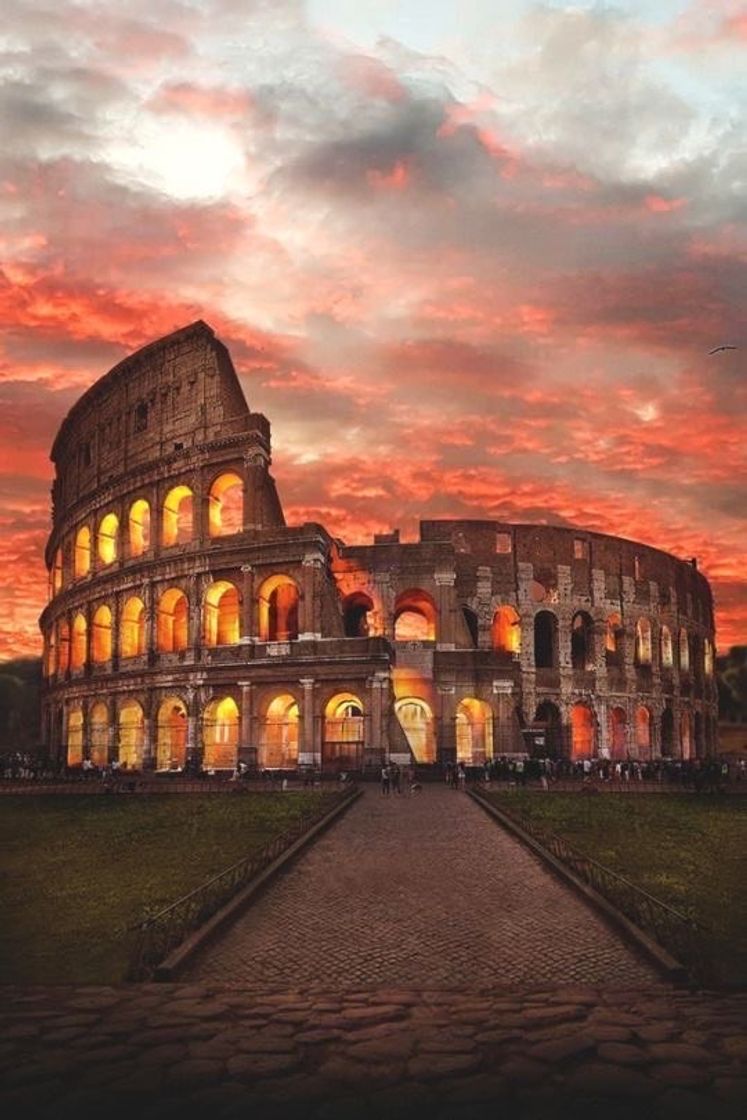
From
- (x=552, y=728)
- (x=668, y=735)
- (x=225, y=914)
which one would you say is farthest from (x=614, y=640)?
(x=225, y=914)

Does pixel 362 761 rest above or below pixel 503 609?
below

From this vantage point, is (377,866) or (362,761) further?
(362,761)

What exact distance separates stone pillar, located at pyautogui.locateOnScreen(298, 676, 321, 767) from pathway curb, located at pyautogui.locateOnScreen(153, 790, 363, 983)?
678 inches

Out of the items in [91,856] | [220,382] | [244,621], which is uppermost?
[220,382]

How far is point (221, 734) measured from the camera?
39594 millimetres

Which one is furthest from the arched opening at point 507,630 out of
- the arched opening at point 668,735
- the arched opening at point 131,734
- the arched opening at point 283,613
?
the arched opening at point 131,734

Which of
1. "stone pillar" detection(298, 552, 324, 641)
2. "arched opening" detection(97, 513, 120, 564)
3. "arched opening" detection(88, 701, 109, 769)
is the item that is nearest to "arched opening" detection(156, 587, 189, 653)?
"arched opening" detection(88, 701, 109, 769)

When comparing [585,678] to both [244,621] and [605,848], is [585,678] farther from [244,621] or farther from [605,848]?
[605,848]

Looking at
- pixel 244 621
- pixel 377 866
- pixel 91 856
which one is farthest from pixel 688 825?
pixel 244 621

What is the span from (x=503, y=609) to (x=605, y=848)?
29269 mm

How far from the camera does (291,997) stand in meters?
8.03

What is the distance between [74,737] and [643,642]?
3109 centimetres

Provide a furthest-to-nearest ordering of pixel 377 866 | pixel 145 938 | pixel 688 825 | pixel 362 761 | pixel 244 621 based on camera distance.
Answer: pixel 244 621 → pixel 362 761 → pixel 688 825 → pixel 377 866 → pixel 145 938

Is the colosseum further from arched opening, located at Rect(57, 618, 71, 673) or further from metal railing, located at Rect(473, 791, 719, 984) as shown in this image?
metal railing, located at Rect(473, 791, 719, 984)
